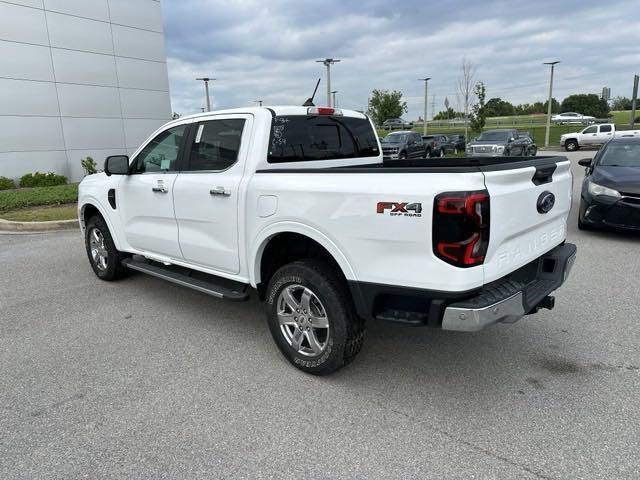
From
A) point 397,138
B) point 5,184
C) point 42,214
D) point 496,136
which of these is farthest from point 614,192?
point 397,138

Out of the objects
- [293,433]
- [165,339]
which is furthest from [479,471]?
[165,339]

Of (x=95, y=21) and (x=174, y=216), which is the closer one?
(x=174, y=216)

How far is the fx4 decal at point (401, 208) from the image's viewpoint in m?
2.62

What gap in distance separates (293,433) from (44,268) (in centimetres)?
530

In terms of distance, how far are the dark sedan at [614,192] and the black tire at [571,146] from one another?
27.6 meters

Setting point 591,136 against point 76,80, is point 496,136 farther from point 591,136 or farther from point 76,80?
point 76,80

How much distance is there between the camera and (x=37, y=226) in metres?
9.38

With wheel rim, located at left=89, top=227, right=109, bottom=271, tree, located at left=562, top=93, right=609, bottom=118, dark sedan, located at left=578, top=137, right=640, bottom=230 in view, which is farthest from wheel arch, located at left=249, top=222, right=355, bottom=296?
tree, located at left=562, top=93, right=609, bottom=118

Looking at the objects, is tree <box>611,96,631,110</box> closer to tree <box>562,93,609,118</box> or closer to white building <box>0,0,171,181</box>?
tree <box>562,93,609,118</box>

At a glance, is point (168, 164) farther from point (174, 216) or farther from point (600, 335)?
point (600, 335)

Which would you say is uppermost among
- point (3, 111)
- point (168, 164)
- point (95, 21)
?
point (95, 21)

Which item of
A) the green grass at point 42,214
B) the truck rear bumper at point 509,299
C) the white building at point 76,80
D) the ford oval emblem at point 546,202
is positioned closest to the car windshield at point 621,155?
the truck rear bumper at point 509,299

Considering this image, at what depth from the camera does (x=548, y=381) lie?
10.8 feet

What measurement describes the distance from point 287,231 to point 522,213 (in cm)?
153
